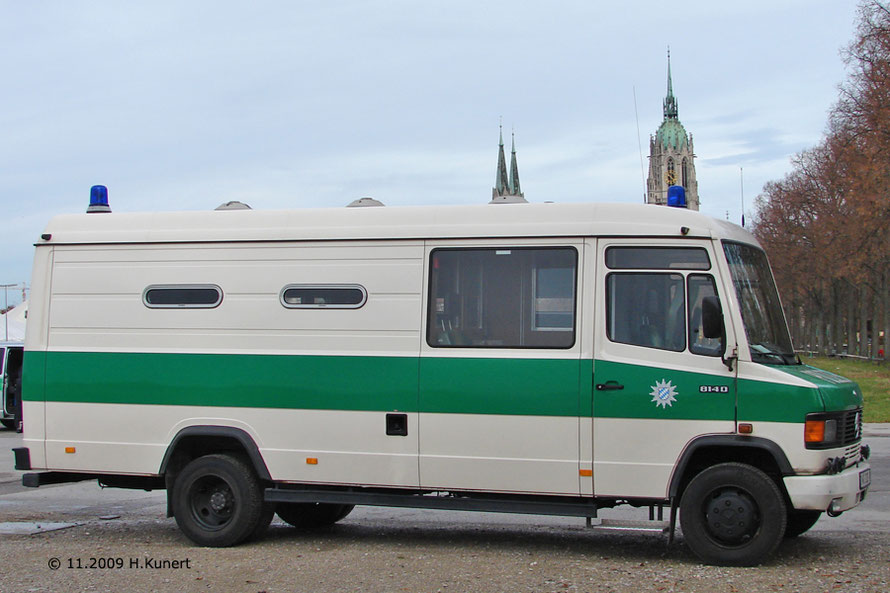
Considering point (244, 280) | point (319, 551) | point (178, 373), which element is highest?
point (244, 280)

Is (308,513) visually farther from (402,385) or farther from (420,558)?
(402,385)

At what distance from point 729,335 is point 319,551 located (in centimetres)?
385

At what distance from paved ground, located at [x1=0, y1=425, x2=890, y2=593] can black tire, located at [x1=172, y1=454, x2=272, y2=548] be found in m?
0.15

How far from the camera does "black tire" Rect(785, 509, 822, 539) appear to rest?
881 centimetres

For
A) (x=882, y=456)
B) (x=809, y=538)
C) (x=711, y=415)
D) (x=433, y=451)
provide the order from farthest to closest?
(x=882, y=456) < (x=809, y=538) < (x=433, y=451) < (x=711, y=415)

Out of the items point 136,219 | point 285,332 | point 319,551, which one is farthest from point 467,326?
point 136,219

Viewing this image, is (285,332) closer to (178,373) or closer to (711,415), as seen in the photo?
(178,373)

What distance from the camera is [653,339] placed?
27.6 feet

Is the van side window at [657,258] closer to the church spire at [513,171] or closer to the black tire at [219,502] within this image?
the black tire at [219,502]

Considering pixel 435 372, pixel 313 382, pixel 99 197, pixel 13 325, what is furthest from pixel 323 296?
pixel 13 325

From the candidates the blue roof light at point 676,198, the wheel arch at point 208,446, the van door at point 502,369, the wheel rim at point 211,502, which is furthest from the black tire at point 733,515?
the wheel rim at point 211,502

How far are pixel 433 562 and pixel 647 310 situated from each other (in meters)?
2.62

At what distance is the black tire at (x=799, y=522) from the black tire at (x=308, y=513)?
4143mm

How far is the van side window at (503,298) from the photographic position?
869 centimetres
